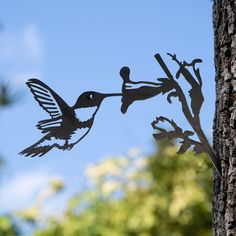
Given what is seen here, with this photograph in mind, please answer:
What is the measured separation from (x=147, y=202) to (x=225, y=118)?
4.04m

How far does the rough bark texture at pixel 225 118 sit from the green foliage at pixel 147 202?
12.6ft

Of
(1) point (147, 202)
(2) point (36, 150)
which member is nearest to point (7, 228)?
(1) point (147, 202)

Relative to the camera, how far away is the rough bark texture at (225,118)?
4.68 feet

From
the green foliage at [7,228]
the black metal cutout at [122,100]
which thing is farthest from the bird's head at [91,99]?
the green foliage at [7,228]

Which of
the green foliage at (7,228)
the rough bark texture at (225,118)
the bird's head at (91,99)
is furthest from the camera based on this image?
the green foliage at (7,228)

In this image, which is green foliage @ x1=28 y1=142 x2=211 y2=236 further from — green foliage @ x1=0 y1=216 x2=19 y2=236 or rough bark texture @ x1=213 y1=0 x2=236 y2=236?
rough bark texture @ x1=213 y1=0 x2=236 y2=236

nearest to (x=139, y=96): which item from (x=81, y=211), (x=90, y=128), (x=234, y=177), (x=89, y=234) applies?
(x=90, y=128)

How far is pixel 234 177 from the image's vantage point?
4.67 ft

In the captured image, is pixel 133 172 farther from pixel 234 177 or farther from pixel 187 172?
pixel 234 177

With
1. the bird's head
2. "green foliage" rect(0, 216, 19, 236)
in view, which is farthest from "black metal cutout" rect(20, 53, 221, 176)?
"green foliage" rect(0, 216, 19, 236)

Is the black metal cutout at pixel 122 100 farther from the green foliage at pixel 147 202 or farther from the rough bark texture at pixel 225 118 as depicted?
the green foliage at pixel 147 202

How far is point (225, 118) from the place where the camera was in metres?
1.47

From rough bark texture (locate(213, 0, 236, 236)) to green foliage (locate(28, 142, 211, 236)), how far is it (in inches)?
151

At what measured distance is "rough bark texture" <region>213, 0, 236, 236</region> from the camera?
1426 millimetres
